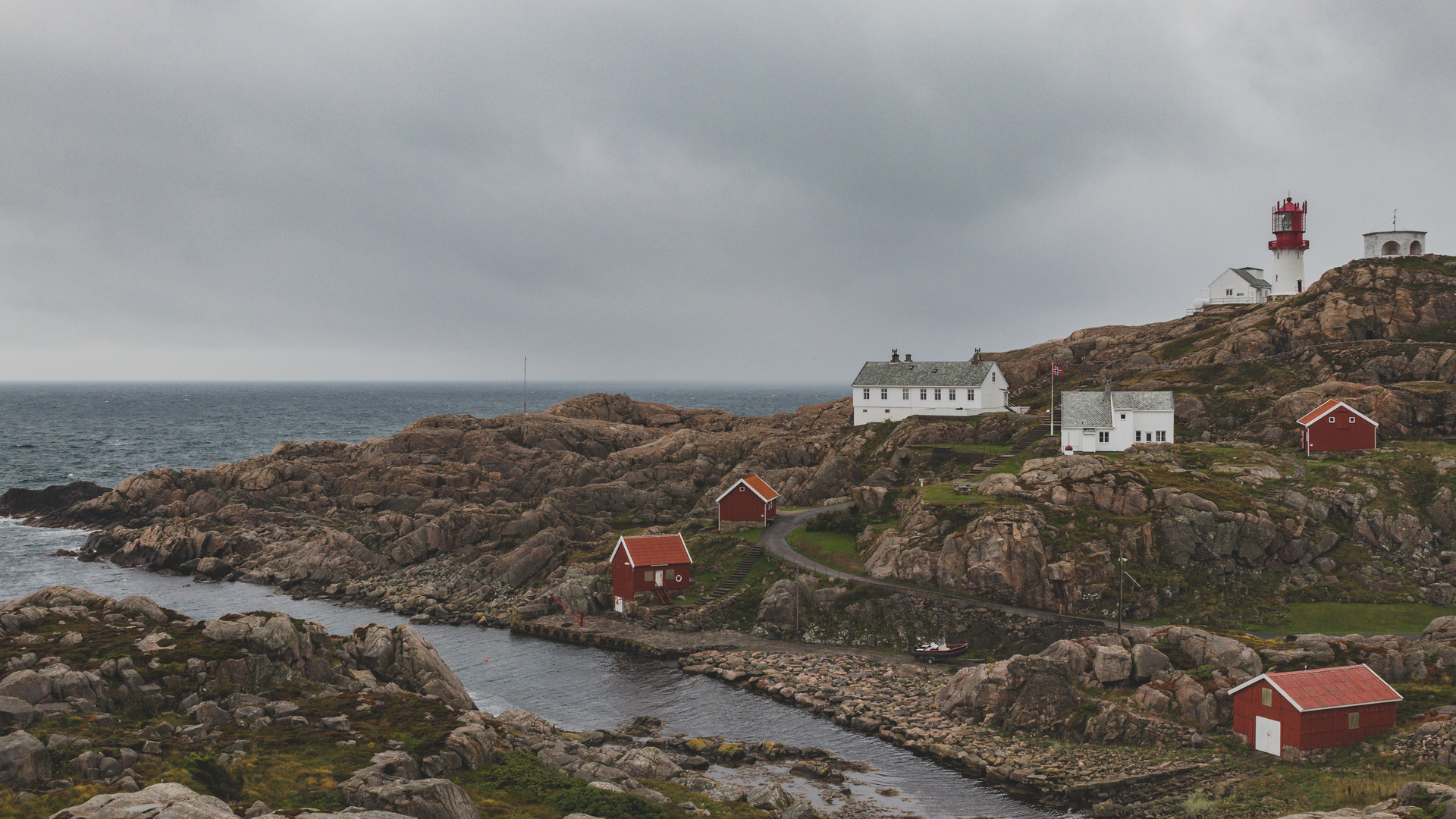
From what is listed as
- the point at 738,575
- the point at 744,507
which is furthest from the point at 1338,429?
the point at 738,575

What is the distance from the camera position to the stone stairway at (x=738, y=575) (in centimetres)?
6094

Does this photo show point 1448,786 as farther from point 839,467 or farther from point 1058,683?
point 839,467

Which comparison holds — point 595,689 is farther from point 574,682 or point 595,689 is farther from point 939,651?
point 939,651

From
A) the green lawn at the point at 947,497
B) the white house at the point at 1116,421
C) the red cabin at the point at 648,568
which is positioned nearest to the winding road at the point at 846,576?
the red cabin at the point at 648,568

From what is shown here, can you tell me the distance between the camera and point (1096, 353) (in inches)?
A: 4210

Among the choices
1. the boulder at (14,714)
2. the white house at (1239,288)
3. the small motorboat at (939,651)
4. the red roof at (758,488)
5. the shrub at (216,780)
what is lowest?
the small motorboat at (939,651)

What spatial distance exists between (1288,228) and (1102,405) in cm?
4289

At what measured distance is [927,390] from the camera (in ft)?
301

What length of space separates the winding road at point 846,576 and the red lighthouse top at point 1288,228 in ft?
206

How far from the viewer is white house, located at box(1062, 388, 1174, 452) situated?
242ft

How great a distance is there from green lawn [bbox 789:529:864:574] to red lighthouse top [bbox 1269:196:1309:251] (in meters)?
67.7

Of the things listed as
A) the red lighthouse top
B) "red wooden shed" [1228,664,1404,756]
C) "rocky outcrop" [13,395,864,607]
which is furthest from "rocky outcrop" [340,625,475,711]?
the red lighthouse top

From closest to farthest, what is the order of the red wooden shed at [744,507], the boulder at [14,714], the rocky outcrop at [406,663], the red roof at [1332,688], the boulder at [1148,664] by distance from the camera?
1. the boulder at [14,714]
2. the red roof at [1332,688]
3. the rocky outcrop at [406,663]
4. the boulder at [1148,664]
5. the red wooden shed at [744,507]

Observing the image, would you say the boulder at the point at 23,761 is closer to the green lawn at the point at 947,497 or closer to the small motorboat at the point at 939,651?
the small motorboat at the point at 939,651
